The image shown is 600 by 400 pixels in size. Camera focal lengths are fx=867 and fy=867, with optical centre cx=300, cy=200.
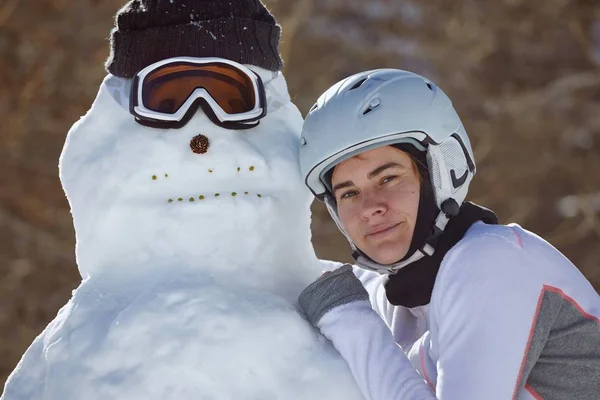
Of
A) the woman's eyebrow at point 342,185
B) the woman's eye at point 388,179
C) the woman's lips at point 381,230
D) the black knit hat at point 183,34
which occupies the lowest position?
the woman's lips at point 381,230

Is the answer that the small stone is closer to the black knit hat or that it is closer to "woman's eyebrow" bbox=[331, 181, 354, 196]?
the black knit hat

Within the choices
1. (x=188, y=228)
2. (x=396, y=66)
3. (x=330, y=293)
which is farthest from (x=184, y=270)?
(x=396, y=66)

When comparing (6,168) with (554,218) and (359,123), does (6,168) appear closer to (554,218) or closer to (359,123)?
(554,218)

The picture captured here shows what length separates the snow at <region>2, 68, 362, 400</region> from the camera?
84.4 inches

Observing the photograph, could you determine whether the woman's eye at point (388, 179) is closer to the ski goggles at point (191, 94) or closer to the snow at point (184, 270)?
the snow at point (184, 270)

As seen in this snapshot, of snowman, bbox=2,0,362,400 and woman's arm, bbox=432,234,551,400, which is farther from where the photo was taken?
snowman, bbox=2,0,362,400

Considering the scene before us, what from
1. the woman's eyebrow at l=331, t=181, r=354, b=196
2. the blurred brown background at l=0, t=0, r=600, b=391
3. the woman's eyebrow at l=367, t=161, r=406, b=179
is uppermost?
the woman's eyebrow at l=367, t=161, r=406, b=179

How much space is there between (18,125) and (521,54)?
17.5 feet

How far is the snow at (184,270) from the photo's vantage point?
7.04ft

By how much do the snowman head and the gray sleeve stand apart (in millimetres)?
195

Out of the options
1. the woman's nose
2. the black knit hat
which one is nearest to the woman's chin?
the woman's nose

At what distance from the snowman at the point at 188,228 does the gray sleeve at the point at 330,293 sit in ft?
0.15

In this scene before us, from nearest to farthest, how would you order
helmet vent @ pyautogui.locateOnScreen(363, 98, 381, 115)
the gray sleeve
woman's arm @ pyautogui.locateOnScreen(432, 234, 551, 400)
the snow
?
woman's arm @ pyautogui.locateOnScreen(432, 234, 551, 400)
the snow
the gray sleeve
helmet vent @ pyautogui.locateOnScreen(363, 98, 381, 115)

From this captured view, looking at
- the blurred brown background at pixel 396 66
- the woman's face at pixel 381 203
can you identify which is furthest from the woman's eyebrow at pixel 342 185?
the blurred brown background at pixel 396 66
